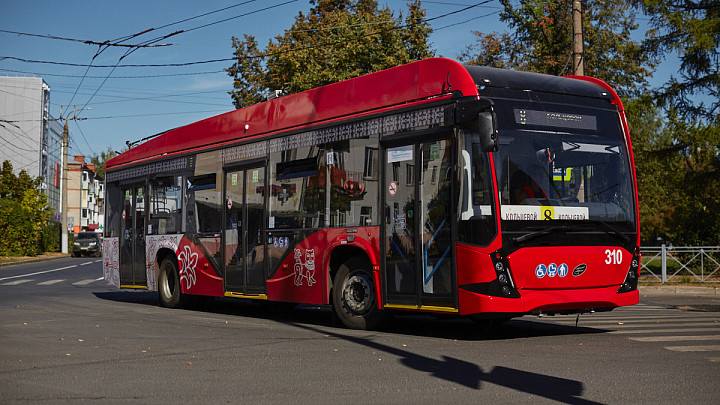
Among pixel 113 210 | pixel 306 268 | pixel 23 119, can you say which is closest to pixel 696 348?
pixel 306 268

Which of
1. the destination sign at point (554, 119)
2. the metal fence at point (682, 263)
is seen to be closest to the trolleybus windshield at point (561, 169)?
the destination sign at point (554, 119)

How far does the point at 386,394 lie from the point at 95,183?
143m

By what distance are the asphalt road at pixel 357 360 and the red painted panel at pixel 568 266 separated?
0.67 meters

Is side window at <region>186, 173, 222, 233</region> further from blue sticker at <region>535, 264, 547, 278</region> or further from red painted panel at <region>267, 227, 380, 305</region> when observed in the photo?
blue sticker at <region>535, 264, 547, 278</region>

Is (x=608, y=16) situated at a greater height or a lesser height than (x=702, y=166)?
greater

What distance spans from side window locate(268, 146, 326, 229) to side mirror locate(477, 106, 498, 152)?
3.31 metres

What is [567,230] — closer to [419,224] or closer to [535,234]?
[535,234]

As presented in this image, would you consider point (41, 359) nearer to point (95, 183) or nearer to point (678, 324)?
point (678, 324)

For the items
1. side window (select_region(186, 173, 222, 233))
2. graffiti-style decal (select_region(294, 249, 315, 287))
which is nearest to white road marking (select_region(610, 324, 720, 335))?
graffiti-style decal (select_region(294, 249, 315, 287))

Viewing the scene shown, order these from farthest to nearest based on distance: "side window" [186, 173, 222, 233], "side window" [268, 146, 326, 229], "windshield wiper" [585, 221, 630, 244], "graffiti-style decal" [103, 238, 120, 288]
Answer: "graffiti-style decal" [103, 238, 120, 288] < "side window" [186, 173, 222, 233] < "side window" [268, 146, 326, 229] < "windshield wiper" [585, 221, 630, 244]

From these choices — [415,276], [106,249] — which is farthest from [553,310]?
[106,249]

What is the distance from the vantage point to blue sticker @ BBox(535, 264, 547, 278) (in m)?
9.41

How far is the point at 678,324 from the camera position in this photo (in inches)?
461

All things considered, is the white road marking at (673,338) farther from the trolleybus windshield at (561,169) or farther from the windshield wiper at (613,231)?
the trolleybus windshield at (561,169)
